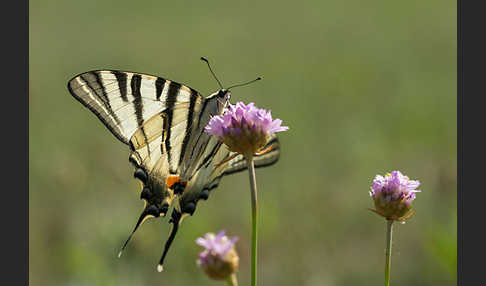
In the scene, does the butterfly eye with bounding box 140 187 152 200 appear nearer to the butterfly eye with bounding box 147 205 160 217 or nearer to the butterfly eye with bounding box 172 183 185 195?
the butterfly eye with bounding box 147 205 160 217

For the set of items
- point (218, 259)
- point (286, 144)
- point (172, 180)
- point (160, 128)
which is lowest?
point (218, 259)

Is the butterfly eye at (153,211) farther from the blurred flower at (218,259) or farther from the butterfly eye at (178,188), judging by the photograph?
the blurred flower at (218,259)

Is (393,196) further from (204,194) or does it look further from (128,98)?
(128,98)

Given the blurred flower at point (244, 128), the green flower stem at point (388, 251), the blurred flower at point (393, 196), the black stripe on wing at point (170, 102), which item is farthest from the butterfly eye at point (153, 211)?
the green flower stem at point (388, 251)

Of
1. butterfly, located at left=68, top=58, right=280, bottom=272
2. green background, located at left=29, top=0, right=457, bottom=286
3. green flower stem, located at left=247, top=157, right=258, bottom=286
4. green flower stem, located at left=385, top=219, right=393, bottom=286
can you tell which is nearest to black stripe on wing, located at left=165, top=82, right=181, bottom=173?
butterfly, located at left=68, top=58, right=280, bottom=272

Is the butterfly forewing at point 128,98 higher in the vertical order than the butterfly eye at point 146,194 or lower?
higher

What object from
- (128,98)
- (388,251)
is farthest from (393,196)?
(128,98)
